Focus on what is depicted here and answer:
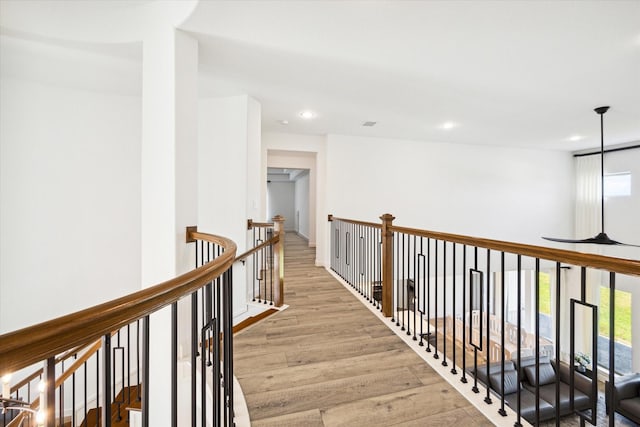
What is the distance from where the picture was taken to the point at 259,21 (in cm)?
214

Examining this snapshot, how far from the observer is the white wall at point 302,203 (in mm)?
10070

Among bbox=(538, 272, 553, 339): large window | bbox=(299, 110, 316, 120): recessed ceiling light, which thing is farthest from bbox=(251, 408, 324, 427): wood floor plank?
bbox=(538, 272, 553, 339): large window

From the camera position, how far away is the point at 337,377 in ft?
6.56

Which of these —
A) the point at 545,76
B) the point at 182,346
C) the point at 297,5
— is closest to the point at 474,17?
the point at 297,5

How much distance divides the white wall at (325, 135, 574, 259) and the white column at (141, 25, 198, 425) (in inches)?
131

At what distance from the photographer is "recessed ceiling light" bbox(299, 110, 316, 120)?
166 inches

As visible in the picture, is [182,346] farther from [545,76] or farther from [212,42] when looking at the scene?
[545,76]

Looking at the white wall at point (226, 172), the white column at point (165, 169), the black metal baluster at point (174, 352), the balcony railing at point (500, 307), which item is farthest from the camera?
the white wall at point (226, 172)

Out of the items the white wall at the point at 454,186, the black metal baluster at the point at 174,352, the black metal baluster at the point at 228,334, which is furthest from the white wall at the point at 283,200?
the black metal baluster at the point at 174,352

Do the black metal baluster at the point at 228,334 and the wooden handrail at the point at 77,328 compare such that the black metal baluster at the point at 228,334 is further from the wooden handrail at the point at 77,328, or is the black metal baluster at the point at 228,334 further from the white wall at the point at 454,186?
the white wall at the point at 454,186

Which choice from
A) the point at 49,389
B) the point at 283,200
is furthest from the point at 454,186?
the point at 283,200

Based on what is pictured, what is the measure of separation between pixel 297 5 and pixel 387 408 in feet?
9.03

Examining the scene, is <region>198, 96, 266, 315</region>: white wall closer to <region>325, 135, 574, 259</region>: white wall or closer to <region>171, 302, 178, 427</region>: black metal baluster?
<region>325, 135, 574, 259</region>: white wall

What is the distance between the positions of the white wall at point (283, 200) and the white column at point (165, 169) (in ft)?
34.0
